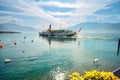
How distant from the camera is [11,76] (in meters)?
27.4

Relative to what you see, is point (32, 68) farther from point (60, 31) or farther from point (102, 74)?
point (60, 31)

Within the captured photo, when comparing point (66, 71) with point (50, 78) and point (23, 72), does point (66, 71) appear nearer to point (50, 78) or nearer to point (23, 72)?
point (50, 78)

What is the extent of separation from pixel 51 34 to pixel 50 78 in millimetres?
147126

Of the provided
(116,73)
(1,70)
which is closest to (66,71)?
(1,70)

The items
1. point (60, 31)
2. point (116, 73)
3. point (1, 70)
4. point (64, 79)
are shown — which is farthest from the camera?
point (60, 31)

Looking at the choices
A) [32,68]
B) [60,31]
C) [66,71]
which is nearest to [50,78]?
[66,71]

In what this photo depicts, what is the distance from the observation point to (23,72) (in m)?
29.9

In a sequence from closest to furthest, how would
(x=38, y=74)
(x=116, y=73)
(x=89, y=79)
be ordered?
1. (x=89, y=79)
2. (x=116, y=73)
3. (x=38, y=74)

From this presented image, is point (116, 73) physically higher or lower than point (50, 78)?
higher

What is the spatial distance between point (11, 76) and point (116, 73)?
56.2ft

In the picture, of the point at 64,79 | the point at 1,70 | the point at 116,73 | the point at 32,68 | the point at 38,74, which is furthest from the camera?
the point at 32,68

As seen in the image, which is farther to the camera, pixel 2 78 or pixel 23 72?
pixel 23 72

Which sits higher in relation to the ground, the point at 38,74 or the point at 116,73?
the point at 116,73

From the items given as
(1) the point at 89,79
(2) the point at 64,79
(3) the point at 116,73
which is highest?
(1) the point at 89,79
